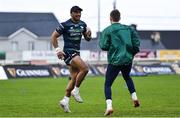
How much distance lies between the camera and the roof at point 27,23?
326ft

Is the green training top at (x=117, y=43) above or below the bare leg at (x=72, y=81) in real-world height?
above

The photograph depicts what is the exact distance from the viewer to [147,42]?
109 meters

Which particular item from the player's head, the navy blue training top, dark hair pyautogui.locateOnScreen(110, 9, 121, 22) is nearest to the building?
the navy blue training top

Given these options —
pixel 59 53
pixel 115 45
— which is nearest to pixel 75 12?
pixel 59 53

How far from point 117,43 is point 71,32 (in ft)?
4.60

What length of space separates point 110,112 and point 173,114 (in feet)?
4.55

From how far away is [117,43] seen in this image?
48.9ft

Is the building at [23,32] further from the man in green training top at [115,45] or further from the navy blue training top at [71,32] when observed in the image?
the man in green training top at [115,45]

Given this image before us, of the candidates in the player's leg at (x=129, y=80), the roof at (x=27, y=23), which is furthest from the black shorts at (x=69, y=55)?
the roof at (x=27, y=23)

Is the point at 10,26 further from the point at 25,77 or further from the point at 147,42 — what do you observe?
the point at 25,77

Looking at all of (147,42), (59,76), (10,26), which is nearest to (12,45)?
(10,26)

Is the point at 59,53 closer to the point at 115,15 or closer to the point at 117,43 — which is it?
the point at 117,43

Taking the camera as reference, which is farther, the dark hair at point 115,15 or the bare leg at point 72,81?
the bare leg at point 72,81

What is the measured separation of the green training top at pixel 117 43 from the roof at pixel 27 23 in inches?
3342
